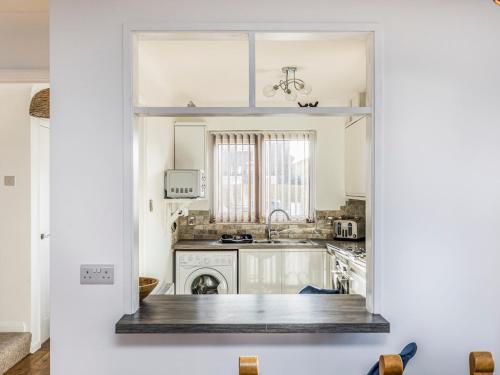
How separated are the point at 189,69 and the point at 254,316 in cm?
258

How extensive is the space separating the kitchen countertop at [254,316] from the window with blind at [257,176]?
2.91 m

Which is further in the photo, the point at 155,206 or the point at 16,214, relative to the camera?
the point at 155,206

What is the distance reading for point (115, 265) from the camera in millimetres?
2051

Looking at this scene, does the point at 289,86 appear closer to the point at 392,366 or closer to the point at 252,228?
the point at 252,228

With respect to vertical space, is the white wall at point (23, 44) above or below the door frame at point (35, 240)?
above

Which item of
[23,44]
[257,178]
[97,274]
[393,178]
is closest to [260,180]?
[257,178]

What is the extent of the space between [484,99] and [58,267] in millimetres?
2338

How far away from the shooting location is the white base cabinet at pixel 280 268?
4.53 metres

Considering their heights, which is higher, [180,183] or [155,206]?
[180,183]

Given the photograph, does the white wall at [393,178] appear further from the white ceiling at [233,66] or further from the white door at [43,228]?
the white door at [43,228]

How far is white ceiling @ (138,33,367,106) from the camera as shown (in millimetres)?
3168

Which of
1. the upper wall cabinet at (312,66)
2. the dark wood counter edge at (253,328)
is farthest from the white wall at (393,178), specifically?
the upper wall cabinet at (312,66)

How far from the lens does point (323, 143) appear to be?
17.1 ft

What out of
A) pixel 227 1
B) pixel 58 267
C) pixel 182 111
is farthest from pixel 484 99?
pixel 58 267
